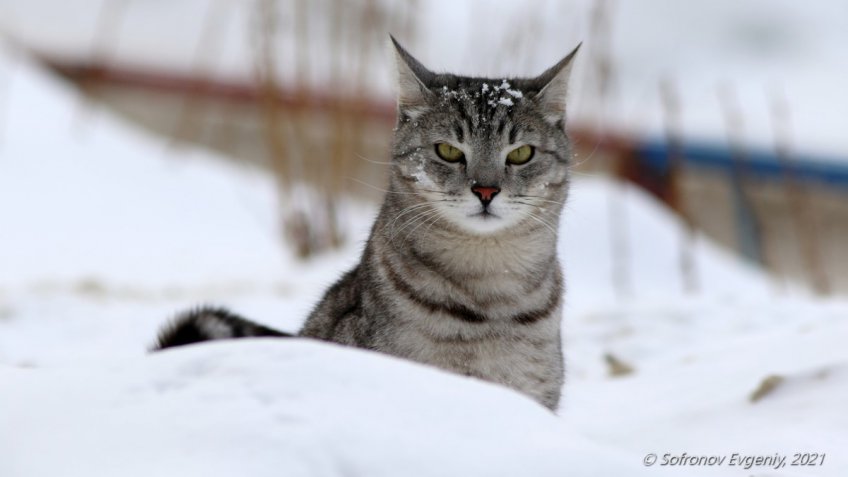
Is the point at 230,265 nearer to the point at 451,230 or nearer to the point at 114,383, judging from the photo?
the point at 451,230

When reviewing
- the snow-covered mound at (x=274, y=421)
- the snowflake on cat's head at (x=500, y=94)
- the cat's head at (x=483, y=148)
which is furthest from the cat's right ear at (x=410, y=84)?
the snow-covered mound at (x=274, y=421)

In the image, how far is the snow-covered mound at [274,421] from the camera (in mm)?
1363

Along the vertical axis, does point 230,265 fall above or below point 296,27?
below

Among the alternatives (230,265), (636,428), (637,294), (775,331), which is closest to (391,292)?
(636,428)

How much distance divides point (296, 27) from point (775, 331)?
3371mm

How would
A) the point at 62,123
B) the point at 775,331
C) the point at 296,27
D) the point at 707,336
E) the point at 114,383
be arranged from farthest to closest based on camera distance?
the point at 62,123
the point at 296,27
the point at 707,336
the point at 775,331
the point at 114,383

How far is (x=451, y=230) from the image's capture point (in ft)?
7.61

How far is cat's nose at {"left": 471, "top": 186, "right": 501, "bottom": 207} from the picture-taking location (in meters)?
2.26

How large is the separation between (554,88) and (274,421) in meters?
1.38

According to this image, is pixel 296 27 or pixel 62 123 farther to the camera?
pixel 62 123

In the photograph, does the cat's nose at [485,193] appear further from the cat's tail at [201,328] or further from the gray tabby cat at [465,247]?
the cat's tail at [201,328]

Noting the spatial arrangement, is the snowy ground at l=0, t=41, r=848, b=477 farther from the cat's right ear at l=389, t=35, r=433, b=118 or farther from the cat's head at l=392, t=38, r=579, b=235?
the cat's right ear at l=389, t=35, r=433, b=118

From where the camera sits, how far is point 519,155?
241 cm

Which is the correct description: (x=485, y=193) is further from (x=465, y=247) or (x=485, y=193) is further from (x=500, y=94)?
(x=500, y=94)
